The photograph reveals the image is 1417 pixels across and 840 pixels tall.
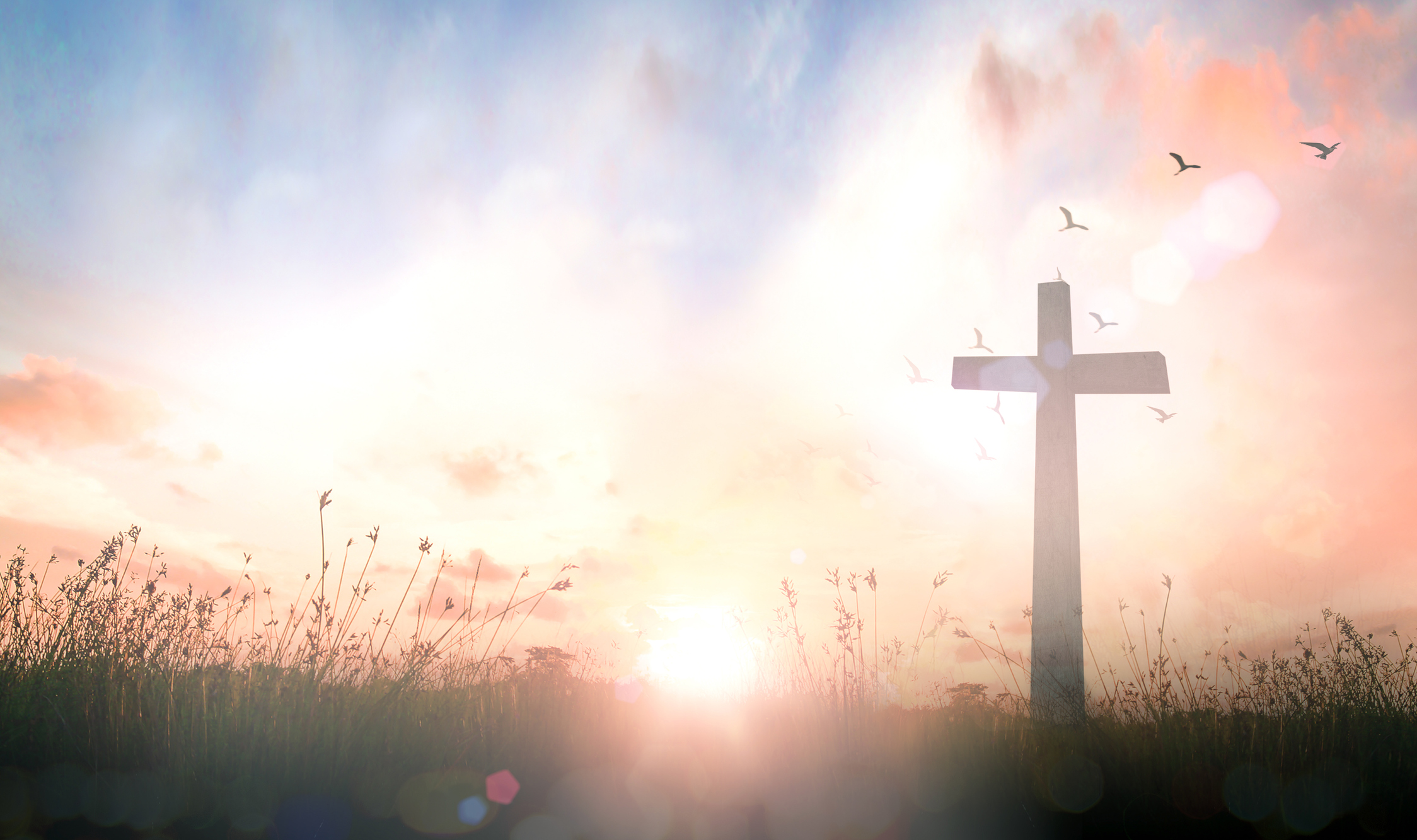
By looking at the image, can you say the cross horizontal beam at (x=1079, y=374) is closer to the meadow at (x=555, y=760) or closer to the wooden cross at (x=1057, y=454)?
the wooden cross at (x=1057, y=454)

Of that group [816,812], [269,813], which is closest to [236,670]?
[269,813]

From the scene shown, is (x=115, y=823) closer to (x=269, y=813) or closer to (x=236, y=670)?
(x=269, y=813)

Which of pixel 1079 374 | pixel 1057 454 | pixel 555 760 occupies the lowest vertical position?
pixel 555 760

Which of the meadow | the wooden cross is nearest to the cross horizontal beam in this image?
the wooden cross

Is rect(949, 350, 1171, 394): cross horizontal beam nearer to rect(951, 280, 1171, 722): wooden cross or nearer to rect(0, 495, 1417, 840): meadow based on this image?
rect(951, 280, 1171, 722): wooden cross

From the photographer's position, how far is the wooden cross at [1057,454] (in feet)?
21.7

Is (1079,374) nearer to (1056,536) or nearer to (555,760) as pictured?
(1056,536)

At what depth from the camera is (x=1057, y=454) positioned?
722cm

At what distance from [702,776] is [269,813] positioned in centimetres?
255

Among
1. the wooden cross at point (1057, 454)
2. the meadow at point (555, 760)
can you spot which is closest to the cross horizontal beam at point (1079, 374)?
the wooden cross at point (1057, 454)

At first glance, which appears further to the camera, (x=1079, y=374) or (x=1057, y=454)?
(x=1079, y=374)

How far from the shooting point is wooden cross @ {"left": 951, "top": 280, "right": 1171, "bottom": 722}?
6617 millimetres

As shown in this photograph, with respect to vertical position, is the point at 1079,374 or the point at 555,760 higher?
the point at 1079,374

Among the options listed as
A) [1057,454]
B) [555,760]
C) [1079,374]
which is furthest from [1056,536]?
[555,760]
